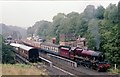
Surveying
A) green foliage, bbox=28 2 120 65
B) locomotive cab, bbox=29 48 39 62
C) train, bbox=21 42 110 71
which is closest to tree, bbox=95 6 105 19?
green foliage, bbox=28 2 120 65

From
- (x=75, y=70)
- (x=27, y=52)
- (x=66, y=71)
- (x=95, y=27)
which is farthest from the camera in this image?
(x=27, y=52)

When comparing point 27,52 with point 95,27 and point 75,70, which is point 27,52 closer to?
point 75,70

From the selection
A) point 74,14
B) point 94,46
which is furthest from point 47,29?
point 94,46

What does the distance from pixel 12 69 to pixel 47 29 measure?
1.77 m

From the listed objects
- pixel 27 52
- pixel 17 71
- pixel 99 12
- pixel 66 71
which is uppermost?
pixel 99 12

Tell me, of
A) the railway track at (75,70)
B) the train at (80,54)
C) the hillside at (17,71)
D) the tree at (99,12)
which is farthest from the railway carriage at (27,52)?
the tree at (99,12)

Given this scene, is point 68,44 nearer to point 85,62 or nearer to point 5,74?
point 85,62

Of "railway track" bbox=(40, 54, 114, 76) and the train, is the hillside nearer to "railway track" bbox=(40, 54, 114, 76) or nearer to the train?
"railway track" bbox=(40, 54, 114, 76)

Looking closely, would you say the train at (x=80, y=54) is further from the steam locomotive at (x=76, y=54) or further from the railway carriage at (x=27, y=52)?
the railway carriage at (x=27, y=52)

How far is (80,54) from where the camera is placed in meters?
9.42

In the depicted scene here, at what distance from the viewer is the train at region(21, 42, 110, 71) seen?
841 cm

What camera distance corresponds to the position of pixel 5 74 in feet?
22.0

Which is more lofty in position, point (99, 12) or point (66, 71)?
point (99, 12)

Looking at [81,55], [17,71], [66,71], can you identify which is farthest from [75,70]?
[17,71]
